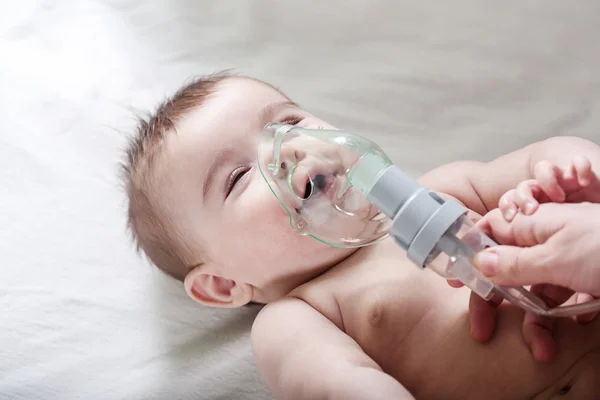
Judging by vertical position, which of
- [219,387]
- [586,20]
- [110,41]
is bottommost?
[219,387]

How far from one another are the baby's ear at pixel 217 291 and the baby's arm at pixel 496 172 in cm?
A: 47

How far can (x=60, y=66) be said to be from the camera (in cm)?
170

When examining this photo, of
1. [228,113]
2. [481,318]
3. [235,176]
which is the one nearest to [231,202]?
[235,176]

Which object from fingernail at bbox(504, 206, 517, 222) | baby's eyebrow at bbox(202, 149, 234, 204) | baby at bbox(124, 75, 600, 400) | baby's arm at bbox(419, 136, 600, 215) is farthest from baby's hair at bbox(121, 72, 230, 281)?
fingernail at bbox(504, 206, 517, 222)

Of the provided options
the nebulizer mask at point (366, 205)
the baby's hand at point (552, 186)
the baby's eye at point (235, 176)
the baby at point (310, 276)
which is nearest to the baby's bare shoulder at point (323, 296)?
the baby at point (310, 276)

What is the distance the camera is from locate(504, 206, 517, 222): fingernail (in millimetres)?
875

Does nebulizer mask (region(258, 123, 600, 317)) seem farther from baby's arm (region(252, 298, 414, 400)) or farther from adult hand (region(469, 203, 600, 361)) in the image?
baby's arm (region(252, 298, 414, 400))

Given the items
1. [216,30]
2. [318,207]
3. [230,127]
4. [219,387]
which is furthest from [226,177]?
[216,30]

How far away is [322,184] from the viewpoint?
1.04 meters

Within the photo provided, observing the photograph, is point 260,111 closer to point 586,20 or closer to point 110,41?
point 110,41

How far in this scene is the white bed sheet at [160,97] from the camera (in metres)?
1.29

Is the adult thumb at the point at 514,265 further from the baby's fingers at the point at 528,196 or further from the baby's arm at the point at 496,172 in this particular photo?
the baby's arm at the point at 496,172

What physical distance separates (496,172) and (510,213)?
397 millimetres

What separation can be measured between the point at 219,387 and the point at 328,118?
2.44ft
